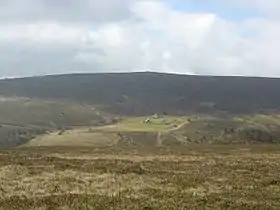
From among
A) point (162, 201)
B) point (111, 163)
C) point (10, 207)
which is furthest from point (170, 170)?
point (10, 207)

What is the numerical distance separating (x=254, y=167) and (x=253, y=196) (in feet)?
48.0

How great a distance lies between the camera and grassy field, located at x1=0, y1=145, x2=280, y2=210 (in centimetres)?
2639

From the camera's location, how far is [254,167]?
4331 centimetres

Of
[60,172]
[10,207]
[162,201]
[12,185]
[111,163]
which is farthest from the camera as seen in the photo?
[111,163]

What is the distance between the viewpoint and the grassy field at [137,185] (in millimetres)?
26391

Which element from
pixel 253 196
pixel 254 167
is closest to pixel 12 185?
pixel 253 196

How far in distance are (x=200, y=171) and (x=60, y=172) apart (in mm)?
9654

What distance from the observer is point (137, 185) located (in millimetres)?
32594

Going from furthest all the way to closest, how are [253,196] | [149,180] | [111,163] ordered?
1. [111,163]
2. [149,180]
3. [253,196]

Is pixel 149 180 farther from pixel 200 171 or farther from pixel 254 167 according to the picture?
pixel 254 167

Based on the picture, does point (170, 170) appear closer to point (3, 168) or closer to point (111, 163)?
point (111, 163)

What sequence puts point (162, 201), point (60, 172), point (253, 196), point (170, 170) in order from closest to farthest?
1. point (162, 201)
2. point (253, 196)
3. point (60, 172)
4. point (170, 170)

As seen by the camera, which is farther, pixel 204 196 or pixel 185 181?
pixel 185 181

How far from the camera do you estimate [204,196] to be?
2862 centimetres
